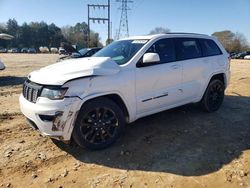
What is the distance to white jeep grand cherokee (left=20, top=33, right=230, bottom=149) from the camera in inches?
153

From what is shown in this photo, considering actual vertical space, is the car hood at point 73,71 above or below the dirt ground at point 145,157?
above

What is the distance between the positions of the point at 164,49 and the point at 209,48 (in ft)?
4.98

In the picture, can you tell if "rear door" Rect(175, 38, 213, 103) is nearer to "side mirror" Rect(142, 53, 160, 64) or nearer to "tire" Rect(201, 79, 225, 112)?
"tire" Rect(201, 79, 225, 112)

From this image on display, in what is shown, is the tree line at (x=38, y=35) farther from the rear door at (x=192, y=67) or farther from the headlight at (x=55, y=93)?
the headlight at (x=55, y=93)

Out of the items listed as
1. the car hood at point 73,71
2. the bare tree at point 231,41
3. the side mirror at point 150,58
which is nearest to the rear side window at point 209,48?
the side mirror at point 150,58

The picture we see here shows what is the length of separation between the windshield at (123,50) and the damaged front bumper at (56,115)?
123 centimetres

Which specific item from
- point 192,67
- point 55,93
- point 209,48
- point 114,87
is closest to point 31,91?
point 55,93

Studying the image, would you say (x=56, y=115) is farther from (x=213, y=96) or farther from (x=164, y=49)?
(x=213, y=96)

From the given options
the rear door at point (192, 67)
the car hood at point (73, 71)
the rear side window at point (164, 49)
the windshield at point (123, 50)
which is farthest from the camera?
the rear door at point (192, 67)

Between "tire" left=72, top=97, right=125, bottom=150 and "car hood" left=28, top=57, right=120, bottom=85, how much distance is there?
1.44 feet

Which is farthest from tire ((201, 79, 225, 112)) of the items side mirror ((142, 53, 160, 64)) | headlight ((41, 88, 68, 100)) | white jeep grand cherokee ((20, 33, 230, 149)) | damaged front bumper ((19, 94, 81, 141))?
headlight ((41, 88, 68, 100))

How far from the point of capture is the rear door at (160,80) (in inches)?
182

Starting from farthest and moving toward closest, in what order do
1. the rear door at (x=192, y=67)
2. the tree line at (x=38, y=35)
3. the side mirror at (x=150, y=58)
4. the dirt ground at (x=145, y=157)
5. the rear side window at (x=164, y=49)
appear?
the tree line at (x=38, y=35) → the rear door at (x=192, y=67) → the rear side window at (x=164, y=49) → the side mirror at (x=150, y=58) → the dirt ground at (x=145, y=157)

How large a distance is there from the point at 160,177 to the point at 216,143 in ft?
4.86
